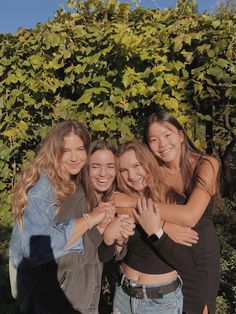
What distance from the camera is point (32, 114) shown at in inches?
157

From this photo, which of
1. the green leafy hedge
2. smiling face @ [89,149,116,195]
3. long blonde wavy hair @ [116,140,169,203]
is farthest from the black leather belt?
the green leafy hedge

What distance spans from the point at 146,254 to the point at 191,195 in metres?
0.43

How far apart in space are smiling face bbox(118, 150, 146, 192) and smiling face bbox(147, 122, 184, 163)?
198 millimetres

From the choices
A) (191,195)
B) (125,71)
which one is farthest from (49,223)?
(125,71)

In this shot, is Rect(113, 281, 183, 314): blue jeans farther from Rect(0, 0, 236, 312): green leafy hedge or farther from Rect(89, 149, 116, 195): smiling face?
Rect(0, 0, 236, 312): green leafy hedge

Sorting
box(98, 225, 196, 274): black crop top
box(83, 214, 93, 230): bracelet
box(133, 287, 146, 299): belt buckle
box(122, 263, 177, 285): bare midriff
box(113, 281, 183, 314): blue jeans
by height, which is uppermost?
box(83, 214, 93, 230): bracelet

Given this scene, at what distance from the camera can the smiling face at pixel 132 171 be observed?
234 cm

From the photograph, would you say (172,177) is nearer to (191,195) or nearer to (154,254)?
(191,195)

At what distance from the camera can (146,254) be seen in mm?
2193

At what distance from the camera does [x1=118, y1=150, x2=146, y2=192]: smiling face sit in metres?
2.34

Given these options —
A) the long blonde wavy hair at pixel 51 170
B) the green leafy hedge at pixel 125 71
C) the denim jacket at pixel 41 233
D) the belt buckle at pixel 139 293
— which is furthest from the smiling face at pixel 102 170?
the green leafy hedge at pixel 125 71

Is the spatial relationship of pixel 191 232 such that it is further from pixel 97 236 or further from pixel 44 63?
pixel 44 63

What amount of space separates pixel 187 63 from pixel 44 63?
1366mm

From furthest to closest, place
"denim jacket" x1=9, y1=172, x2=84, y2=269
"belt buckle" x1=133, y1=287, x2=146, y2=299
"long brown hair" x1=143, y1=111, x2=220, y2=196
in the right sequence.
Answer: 1. "long brown hair" x1=143, y1=111, x2=220, y2=196
2. "belt buckle" x1=133, y1=287, x2=146, y2=299
3. "denim jacket" x1=9, y1=172, x2=84, y2=269
